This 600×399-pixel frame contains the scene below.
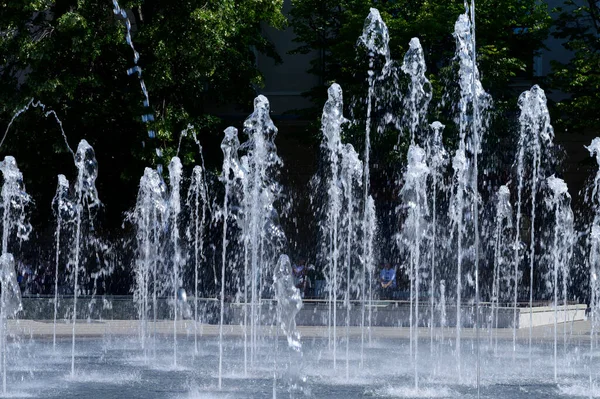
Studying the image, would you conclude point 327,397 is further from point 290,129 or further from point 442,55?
point 290,129

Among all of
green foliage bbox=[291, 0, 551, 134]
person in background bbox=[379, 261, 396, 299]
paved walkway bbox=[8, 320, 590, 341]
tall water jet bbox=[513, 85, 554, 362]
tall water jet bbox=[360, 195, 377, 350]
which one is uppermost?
green foliage bbox=[291, 0, 551, 134]

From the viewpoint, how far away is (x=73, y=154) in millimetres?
24594

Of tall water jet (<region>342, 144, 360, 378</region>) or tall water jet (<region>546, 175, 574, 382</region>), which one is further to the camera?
tall water jet (<region>546, 175, 574, 382</region>)

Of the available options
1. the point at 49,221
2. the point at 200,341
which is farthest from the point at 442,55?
the point at 200,341

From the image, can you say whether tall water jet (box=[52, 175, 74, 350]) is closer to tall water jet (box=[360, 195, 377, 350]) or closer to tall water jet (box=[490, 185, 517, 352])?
tall water jet (box=[360, 195, 377, 350])

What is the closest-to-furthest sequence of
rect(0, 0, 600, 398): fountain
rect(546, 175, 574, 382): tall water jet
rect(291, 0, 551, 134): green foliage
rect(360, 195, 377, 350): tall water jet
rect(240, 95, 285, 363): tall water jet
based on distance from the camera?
rect(0, 0, 600, 398): fountain < rect(240, 95, 285, 363): tall water jet < rect(360, 195, 377, 350): tall water jet < rect(546, 175, 574, 382): tall water jet < rect(291, 0, 551, 134): green foliage

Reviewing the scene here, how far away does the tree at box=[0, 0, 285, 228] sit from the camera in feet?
76.4

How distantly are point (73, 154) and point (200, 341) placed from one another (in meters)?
9.78

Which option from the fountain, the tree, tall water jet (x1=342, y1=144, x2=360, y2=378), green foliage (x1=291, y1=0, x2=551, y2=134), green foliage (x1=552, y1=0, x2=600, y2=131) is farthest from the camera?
green foliage (x1=552, y1=0, x2=600, y2=131)

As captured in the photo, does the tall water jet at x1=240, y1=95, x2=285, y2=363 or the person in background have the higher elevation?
the tall water jet at x1=240, y1=95, x2=285, y2=363

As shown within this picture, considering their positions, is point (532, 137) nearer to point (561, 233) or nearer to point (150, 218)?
point (561, 233)

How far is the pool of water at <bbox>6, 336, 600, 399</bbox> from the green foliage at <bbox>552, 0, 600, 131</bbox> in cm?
1157

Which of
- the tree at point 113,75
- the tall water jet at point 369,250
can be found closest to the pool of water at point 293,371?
the tall water jet at point 369,250

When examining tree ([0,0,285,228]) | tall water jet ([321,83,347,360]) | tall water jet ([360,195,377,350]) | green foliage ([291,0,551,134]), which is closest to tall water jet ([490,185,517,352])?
green foliage ([291,0,551,134])
